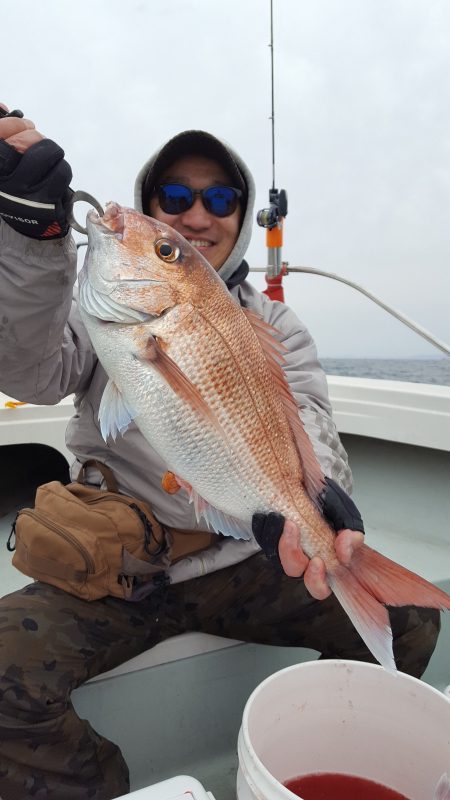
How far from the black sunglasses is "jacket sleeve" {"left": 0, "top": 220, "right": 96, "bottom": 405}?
3.19 ft

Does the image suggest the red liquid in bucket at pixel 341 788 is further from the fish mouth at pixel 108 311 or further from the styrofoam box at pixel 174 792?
the fish mouth at pixel 108 311

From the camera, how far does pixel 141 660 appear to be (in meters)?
1.97

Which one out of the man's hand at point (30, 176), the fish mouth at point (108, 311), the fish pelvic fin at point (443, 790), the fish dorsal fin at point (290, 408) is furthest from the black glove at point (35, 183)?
the fish pelvic fin at point (443, 790)

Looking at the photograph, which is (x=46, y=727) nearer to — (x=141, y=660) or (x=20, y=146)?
(x=141, y=660)

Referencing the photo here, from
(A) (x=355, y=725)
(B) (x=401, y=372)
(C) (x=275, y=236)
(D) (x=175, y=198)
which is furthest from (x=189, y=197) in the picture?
(B) (x=401, y=372)

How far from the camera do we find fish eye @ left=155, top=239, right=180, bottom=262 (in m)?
1.46

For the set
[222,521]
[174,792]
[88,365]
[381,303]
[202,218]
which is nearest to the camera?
[174,792]

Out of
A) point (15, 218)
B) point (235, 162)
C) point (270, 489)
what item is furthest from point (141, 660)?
point (235, 162)

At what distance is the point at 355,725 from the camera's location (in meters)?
1.73

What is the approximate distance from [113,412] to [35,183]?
1.92 ft

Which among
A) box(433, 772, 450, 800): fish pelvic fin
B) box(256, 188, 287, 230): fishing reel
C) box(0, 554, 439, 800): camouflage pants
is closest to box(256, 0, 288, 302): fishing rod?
box(256, 188, 287, 230): fishing reel

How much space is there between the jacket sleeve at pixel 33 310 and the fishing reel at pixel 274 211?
2.61 metres

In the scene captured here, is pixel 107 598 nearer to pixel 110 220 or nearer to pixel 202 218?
pixel 110 220

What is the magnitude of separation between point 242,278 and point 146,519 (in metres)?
1.31
